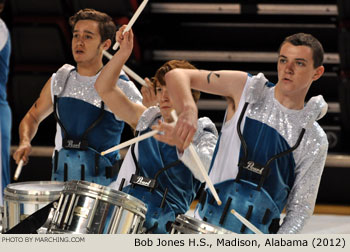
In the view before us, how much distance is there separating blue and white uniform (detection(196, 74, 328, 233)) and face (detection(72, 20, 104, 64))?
43.3 inches

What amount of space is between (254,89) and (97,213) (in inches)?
29.9

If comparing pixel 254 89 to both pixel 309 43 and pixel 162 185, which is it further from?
pixel 162 185

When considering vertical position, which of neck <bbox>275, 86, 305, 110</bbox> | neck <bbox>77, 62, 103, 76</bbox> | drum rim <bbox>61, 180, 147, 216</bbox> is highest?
neck <bbox>77, 62, 103, 76</bbox>

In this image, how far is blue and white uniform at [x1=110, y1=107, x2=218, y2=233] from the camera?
3.25 m

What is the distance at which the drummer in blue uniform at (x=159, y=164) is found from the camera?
3.25 meters

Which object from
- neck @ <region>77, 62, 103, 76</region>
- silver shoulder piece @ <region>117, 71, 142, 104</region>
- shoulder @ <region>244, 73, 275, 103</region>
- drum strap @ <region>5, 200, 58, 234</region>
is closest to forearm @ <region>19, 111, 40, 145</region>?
neck @ <region>77, 62, 103, 76</region>

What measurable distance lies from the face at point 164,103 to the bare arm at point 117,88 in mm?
200

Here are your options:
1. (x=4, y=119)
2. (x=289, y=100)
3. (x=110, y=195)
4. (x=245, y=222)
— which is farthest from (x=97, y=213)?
(x=4, y=119)

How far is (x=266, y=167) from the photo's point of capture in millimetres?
2936

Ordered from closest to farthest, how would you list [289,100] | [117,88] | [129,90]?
1. [289,100]
2. [117,88]
3. [129,90]

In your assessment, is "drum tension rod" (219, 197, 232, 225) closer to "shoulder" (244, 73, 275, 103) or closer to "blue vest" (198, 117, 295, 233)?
"blue vest" (198, 117, 295, 233)

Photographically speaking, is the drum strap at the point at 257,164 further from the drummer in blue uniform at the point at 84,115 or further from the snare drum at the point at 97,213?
the drummer in blue uniform at the point at 84,115

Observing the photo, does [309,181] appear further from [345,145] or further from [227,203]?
[345,145]

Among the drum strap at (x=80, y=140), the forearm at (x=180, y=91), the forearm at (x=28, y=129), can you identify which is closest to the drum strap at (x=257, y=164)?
the forearm at (x=180, y=91)
